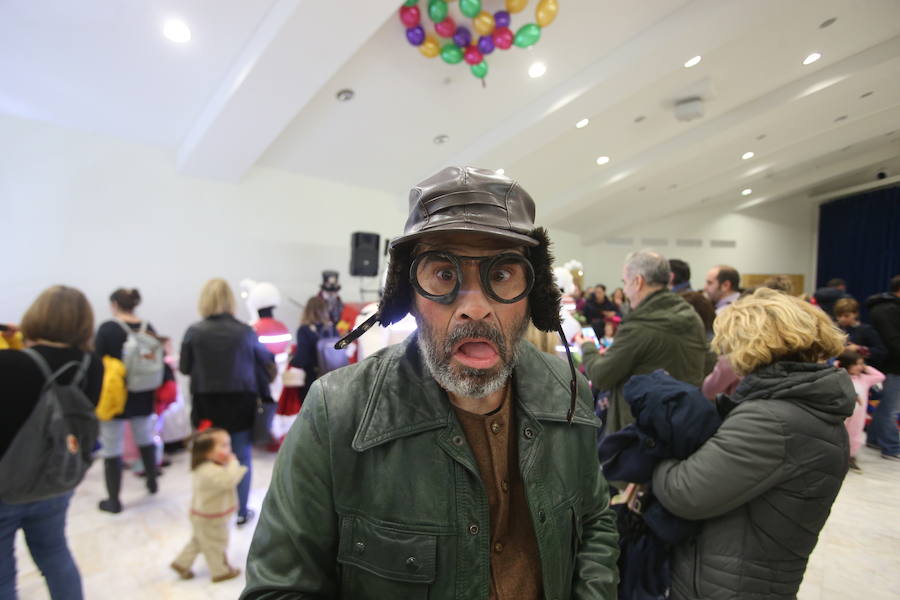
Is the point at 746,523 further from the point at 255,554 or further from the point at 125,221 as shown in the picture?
the point at 125,221

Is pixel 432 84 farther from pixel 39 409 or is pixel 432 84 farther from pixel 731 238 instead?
pixel 731 238

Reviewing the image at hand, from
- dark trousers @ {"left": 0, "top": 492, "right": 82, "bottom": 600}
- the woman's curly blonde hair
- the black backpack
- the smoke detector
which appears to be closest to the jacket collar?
the woman's curly blonde hair

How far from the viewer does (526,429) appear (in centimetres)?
84

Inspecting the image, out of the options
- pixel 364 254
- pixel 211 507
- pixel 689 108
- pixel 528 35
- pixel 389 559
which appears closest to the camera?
pixel 389 559

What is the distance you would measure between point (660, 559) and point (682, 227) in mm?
12437

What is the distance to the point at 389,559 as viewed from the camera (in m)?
0.72

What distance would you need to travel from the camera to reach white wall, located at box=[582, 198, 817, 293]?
446 inches

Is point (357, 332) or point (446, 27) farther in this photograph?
point (446, 27)

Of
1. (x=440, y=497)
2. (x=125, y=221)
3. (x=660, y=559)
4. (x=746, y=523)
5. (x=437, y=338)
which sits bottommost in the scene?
(x=660, y=559)

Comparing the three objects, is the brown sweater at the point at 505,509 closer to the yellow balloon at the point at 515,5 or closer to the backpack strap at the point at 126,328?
the backpack strap at the point at 126,328

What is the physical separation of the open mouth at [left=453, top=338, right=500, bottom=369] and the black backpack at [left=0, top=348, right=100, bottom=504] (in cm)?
176

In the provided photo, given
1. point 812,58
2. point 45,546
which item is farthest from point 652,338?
point 812,58

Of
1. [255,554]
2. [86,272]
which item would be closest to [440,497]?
[255,554]

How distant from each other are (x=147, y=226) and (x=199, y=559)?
3954 millimetres
